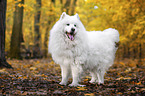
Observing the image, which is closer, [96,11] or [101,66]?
[101,66]

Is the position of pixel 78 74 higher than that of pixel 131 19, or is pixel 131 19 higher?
pixel 131 19

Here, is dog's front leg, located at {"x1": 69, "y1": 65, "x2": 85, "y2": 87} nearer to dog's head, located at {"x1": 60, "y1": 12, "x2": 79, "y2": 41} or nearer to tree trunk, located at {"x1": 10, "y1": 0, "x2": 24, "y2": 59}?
Answer: dog's head, located at {"x1": 60, "y1": 12, "x2": 79, "y2": 41}

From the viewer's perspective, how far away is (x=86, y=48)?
17.5 feet

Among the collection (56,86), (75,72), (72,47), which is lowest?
(56,86)

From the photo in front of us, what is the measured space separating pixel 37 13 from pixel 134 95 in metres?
15.8

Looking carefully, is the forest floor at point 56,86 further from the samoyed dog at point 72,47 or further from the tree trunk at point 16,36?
the tree trunk at point 16,36

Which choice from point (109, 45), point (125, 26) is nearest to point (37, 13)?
point (125, 26)

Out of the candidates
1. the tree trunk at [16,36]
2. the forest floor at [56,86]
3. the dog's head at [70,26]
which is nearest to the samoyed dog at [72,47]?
the dog's head at [70,26]

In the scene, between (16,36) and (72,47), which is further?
(16,36)

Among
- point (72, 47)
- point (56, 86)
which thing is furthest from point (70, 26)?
point (56, 86)

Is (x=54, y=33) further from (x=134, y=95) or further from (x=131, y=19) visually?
(x=131, y=19)

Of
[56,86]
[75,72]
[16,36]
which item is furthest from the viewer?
[16,36]

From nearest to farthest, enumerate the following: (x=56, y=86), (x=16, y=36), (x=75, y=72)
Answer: (x=56, y=86)
(x=75, y=72)
(x=16, y=36)

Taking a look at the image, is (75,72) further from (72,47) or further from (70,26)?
(70,26)
